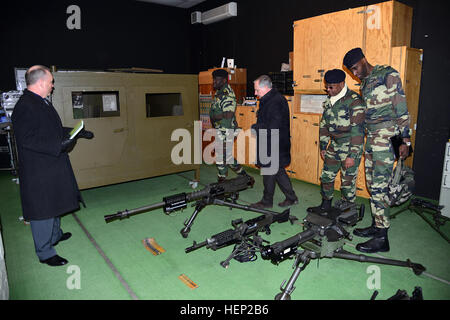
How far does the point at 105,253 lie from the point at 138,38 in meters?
6.19

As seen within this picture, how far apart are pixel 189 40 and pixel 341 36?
5.14 m

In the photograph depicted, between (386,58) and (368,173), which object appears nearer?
(368,173)

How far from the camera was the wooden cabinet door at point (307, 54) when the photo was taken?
15.8 ft

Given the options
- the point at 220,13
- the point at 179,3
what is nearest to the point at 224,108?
the point at 220,13

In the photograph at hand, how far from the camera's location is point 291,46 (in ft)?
19.9

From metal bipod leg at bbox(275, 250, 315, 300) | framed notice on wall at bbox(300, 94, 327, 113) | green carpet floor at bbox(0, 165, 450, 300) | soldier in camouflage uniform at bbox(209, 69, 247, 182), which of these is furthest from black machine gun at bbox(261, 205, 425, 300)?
framed notice on wall at bbox(300, 94, 327, 113)

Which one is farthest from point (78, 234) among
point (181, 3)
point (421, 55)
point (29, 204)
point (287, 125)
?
point (181, 3)

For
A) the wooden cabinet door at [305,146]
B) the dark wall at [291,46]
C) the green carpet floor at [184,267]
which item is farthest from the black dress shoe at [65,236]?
the dark wall at [291,46]

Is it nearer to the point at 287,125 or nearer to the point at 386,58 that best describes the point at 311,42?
the point at 386,58

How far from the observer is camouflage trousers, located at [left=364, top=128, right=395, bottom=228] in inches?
Answer: 118

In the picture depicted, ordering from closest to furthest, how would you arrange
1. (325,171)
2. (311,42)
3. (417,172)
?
1. (325,171)
2. (417,172)
3. (311,42)

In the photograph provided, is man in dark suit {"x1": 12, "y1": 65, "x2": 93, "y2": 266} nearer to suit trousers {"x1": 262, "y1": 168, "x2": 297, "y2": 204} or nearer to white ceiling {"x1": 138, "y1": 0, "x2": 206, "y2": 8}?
suit trousers {"x1": 262, "y1": 168, "x2": 297, "y2": 204}

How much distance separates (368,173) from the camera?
10.7 feet
